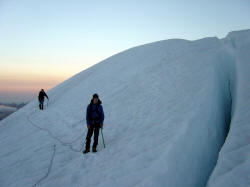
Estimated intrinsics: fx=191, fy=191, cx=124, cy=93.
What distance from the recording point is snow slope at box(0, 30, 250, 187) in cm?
538

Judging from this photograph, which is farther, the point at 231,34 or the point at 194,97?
the point at 231,34

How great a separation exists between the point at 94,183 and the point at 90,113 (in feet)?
8.15

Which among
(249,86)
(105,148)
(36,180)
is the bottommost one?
(36,180)

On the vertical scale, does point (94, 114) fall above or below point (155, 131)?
above

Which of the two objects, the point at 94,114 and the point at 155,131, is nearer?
the point at 94,114

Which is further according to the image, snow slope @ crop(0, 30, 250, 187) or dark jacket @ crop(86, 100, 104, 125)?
dark jacket @ crop(86, 100, 104, 125)

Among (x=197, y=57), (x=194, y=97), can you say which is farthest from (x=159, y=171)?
(x=197, y=57)

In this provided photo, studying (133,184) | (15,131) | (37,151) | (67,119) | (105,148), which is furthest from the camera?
(15,131)

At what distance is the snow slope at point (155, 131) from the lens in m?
5.38

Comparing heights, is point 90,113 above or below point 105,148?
above

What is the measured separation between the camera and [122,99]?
12.5m

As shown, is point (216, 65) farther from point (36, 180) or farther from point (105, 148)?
point (36, 180)

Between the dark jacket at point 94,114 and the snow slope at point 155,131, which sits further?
the dark jacket at point 94,114

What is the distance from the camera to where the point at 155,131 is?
736cm
